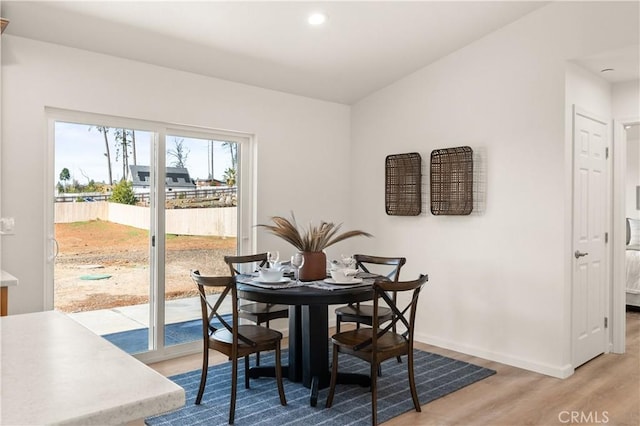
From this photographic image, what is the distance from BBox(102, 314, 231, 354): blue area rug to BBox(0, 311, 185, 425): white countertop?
2793mm

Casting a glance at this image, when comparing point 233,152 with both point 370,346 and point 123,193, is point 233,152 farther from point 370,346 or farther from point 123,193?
point 370,346

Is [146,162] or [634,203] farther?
[634,203]

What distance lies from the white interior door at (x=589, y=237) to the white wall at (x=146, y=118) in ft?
7.76

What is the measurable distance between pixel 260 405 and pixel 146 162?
2143mm

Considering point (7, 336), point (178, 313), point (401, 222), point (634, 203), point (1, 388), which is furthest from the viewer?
point (634, 203)

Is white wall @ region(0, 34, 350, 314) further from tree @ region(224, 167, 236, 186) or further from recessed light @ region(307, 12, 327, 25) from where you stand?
recessed light @ region(307, 12, 327, 25)

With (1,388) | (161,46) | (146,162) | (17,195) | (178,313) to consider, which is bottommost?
(178,313)

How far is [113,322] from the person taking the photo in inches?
150

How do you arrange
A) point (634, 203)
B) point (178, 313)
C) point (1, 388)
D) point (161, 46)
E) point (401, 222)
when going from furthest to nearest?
1. point (634, 203)
2. point (401, 222)
3. point (178, 313)
4. point (161, 46)
5. point (1, 388)

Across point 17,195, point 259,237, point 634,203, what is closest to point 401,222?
point 259,237

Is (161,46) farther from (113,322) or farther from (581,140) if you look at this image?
(581,140)

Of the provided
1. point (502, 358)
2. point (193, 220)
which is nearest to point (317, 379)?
point (502, 358)

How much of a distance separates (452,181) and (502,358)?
5.16 ft

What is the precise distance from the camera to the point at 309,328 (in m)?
3.36
